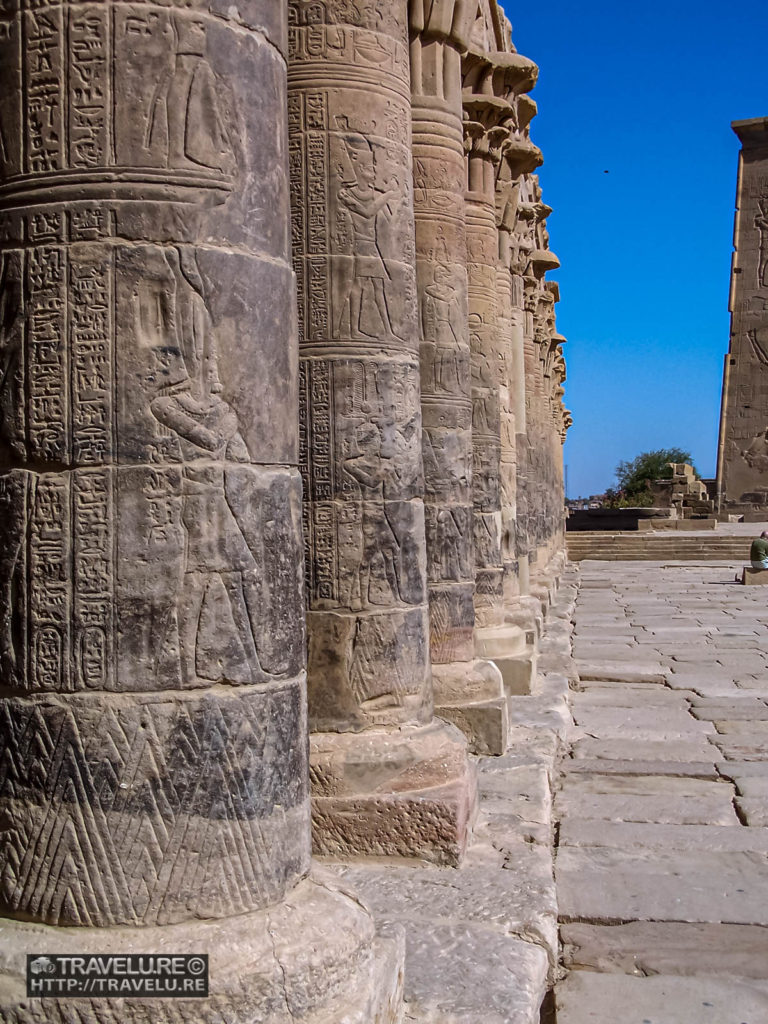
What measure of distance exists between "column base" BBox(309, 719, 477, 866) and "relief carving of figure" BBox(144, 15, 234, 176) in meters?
2.76

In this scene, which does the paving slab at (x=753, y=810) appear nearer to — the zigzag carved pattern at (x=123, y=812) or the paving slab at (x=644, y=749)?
the paving slab at (x=644, y=749)

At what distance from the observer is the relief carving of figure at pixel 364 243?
5148 millimetres

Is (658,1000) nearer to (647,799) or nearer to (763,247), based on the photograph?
(647,799)

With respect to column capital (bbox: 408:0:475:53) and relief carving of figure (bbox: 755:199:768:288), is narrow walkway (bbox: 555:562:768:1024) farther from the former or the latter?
relief carving of figure (bbox: 755:199:768:288)

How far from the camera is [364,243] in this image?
17.0ft

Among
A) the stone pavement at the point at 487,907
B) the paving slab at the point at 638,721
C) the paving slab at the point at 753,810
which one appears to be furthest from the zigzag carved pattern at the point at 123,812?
the paving slab at the point at 638,721

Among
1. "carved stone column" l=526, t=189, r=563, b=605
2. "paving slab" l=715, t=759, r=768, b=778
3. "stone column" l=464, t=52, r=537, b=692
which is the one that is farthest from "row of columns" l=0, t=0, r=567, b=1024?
"carved stone column" l=526, t=189, r=563, b=605

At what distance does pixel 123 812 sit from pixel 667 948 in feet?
8.01

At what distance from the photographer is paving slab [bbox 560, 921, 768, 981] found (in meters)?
4.20

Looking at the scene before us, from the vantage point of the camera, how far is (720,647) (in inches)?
488

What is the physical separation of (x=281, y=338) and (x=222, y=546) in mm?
590

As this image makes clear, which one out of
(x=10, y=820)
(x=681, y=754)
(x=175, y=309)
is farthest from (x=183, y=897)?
(x=681, y=754)

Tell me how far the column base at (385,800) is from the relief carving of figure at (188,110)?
2.76 m

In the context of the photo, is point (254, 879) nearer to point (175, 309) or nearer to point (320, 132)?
point (175, 309)
